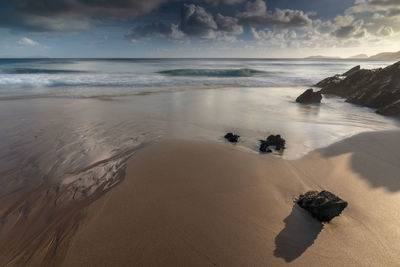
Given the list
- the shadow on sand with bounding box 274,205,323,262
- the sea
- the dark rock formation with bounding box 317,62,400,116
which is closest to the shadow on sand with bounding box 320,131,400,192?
the sea

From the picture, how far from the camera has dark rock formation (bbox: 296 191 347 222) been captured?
7.86 ft

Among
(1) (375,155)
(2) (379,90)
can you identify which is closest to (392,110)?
(2) (379,90)

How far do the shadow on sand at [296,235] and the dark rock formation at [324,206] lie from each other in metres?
0.09

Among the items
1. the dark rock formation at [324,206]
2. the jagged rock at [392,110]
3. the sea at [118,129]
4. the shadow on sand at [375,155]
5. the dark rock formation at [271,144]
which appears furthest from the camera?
the jagged rock at [392,110]

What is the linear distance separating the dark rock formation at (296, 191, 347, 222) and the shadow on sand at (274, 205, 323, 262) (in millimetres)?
86

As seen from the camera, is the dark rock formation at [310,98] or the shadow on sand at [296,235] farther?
the dark rock formation at [310,98]

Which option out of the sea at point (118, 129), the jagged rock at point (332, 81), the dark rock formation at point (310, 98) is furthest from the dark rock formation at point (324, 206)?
the jagged rock at point (332, 81)

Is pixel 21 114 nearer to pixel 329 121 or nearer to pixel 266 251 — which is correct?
pixel 266 251

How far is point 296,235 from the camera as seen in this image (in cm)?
230

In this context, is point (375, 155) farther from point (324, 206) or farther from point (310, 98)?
point (310, 98)

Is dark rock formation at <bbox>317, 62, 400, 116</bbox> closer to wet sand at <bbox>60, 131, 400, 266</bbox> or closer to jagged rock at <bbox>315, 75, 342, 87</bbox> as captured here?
jagged rock at <bbox>315, 75, 342, 87</bbox>

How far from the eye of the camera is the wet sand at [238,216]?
2.08 meters

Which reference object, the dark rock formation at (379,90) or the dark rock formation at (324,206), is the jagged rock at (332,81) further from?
the dark rock formation at (324,206)

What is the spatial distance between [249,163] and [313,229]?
65.5 inches
